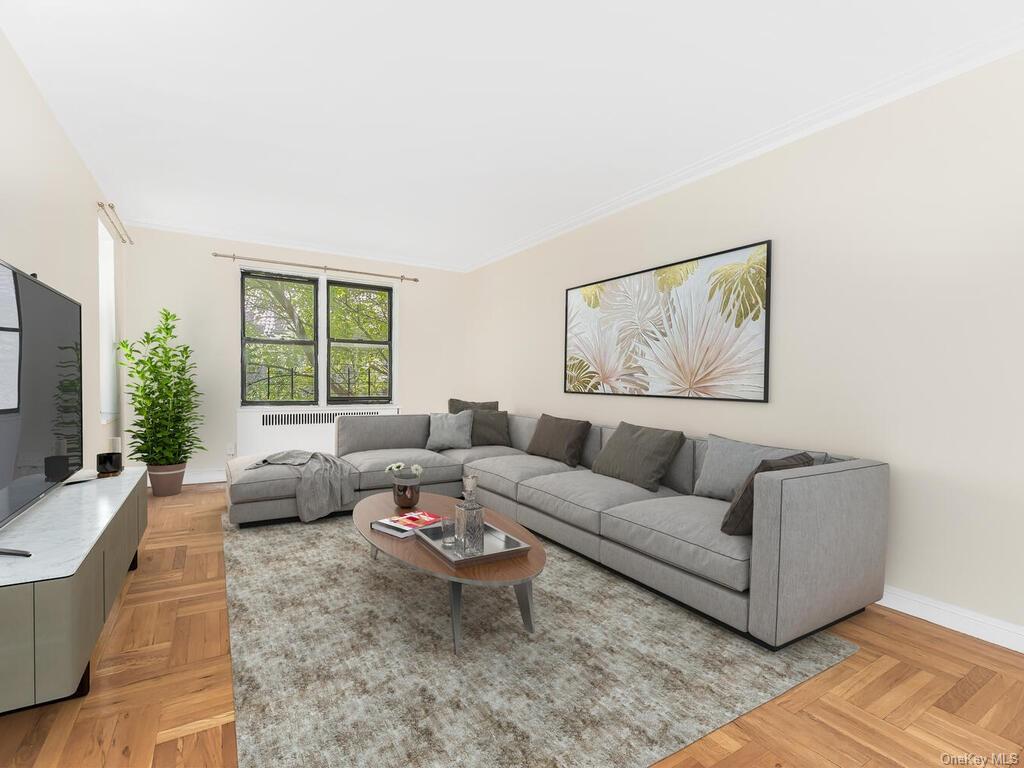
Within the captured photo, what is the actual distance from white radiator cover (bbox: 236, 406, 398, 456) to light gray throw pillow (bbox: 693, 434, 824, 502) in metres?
3.91

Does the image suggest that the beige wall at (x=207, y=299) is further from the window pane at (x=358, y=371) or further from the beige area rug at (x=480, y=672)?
the beige area rug at (x=480, y=672)

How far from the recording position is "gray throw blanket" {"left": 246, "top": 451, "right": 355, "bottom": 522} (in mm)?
3855

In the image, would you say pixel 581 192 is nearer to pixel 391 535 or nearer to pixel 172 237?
pixel 391 535

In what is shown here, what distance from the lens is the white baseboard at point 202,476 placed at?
512cm

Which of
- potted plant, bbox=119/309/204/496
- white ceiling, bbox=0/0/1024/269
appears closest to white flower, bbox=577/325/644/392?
white ceiling, bbox=0/0/1024/269

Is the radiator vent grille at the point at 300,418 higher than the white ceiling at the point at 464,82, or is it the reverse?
the white ceiling at the point at 464,82

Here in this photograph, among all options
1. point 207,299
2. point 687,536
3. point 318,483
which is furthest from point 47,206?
point 687,536

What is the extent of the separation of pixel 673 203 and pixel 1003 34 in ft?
5.99

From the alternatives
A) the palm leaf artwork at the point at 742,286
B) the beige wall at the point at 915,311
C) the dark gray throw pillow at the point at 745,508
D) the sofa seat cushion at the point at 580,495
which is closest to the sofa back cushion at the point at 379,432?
the sofa seat cushion at the point at 580,495

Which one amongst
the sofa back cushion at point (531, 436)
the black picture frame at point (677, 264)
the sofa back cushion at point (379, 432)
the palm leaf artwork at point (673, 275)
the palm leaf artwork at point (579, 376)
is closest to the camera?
the black picture frame at point (677, 264)

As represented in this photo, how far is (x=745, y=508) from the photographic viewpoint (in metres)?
2.30

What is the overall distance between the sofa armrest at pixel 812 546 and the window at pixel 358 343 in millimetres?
4741

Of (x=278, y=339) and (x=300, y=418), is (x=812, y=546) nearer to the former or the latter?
(x=300, y=418)

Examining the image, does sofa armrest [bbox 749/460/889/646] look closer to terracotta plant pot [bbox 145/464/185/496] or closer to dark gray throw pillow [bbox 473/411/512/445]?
dark gray throw pillow [bbox 473/411/512/445]
